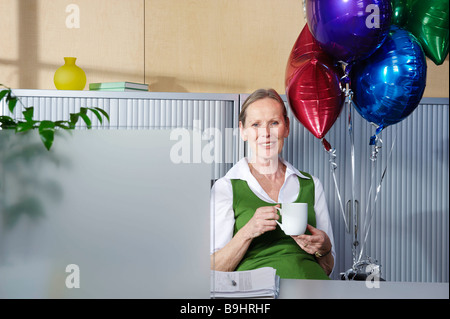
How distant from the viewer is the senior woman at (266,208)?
1583 mm

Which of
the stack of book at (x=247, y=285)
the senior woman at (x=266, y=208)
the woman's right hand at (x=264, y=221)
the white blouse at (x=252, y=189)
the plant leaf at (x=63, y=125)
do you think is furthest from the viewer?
the white blouse at (x=252, y=189)

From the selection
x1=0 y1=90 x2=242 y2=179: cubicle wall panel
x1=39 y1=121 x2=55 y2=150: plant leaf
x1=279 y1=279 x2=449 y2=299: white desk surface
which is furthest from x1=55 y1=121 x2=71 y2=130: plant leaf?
x1=0 y1=90 x2=242 y2=179: cubicle wall panel

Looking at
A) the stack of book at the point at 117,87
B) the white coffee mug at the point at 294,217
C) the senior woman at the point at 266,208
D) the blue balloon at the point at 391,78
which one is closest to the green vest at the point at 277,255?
the senior woman at the point at 266,208

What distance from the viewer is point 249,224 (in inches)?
60.4

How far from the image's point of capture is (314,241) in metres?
1.62

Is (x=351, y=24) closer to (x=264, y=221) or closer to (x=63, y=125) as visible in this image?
(x=264, y=221)

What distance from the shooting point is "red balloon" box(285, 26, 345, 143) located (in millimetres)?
1446

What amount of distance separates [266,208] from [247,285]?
61cm

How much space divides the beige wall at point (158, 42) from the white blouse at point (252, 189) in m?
0.92

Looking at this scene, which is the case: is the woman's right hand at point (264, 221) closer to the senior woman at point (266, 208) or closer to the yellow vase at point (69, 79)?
the senior woman at point (266, 208)

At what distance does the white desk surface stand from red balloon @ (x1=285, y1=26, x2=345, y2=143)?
696 mm

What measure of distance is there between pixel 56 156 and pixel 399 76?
0.94 metres

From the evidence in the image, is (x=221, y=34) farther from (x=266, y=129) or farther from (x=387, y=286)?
(x=387, y=286)
